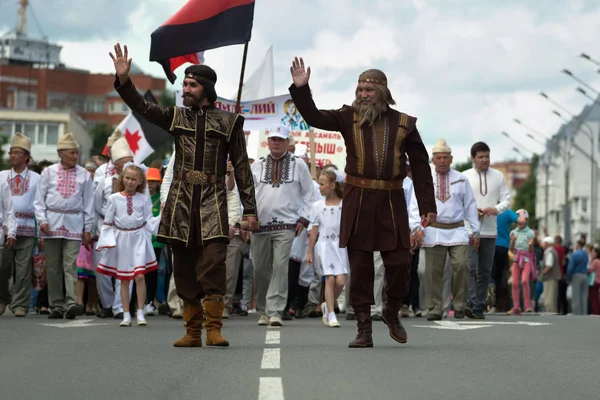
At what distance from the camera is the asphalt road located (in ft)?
27.2

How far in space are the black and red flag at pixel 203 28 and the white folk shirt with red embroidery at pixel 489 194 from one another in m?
3.81

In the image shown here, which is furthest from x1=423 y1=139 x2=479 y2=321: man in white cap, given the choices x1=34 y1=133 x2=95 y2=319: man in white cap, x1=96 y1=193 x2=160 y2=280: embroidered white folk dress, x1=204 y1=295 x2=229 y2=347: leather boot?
x1=204 y1=295 x2=229 y2=347: leather boot

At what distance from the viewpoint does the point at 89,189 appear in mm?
17969

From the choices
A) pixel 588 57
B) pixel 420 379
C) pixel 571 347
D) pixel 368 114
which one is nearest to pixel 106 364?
pixel 420 379

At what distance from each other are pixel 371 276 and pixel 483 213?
7.01 m

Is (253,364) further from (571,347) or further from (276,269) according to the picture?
(276,269)

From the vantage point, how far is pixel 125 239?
16.7 meters

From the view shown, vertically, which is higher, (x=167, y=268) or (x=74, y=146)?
(x=74, y=146)

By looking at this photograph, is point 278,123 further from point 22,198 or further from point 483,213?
point 22,198

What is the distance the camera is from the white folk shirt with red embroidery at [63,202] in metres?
17.6

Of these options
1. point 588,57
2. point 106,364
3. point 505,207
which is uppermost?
point 588,57

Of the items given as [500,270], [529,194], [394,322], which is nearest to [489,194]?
[500,270]

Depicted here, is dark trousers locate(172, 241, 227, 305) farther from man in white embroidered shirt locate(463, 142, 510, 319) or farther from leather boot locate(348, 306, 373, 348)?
man in white embroidered shirt locate(463, 142, 510, 319)

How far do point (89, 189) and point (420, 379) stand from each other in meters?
9.82
